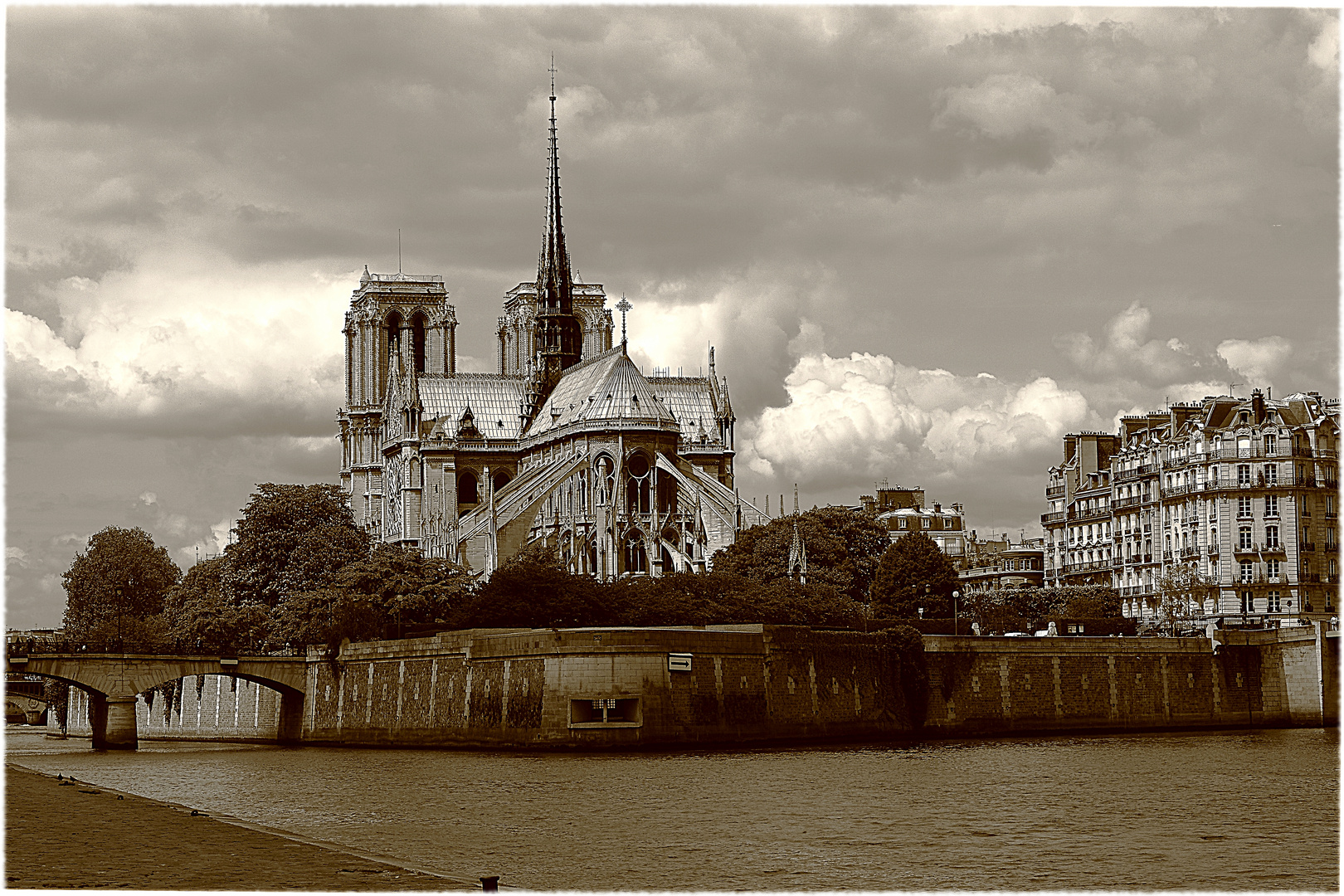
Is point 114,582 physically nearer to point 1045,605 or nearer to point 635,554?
point 635,554

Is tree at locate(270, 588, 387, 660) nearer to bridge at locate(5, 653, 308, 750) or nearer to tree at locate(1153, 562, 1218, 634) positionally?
bridge at locate(5, 653, 308, 750)

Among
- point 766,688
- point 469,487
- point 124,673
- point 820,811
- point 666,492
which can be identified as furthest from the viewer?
point 469,487

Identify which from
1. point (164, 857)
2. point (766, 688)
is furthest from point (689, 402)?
point (164, 857)

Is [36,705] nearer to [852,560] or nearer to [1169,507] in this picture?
[852,560]

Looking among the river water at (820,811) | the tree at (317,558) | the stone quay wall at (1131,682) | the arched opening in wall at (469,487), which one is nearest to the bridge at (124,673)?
the river water at (820,811)

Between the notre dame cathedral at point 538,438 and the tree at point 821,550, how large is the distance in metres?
12.4

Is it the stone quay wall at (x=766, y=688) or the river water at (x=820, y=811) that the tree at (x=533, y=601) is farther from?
Result: the river water at (x=820, y=811)

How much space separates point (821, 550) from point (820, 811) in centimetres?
6782

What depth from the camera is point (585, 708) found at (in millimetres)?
69562

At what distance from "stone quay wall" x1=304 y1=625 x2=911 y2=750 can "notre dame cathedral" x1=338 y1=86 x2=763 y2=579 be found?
170 ft

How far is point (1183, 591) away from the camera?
107375mm

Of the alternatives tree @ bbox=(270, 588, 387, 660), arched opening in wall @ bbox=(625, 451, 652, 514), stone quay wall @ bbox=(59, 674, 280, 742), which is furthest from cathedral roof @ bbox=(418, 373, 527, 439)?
tree @ bbox=(270, 588, 387, 660)

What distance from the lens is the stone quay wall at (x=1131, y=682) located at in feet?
264

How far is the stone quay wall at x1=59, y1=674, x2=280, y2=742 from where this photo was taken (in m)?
94.1
